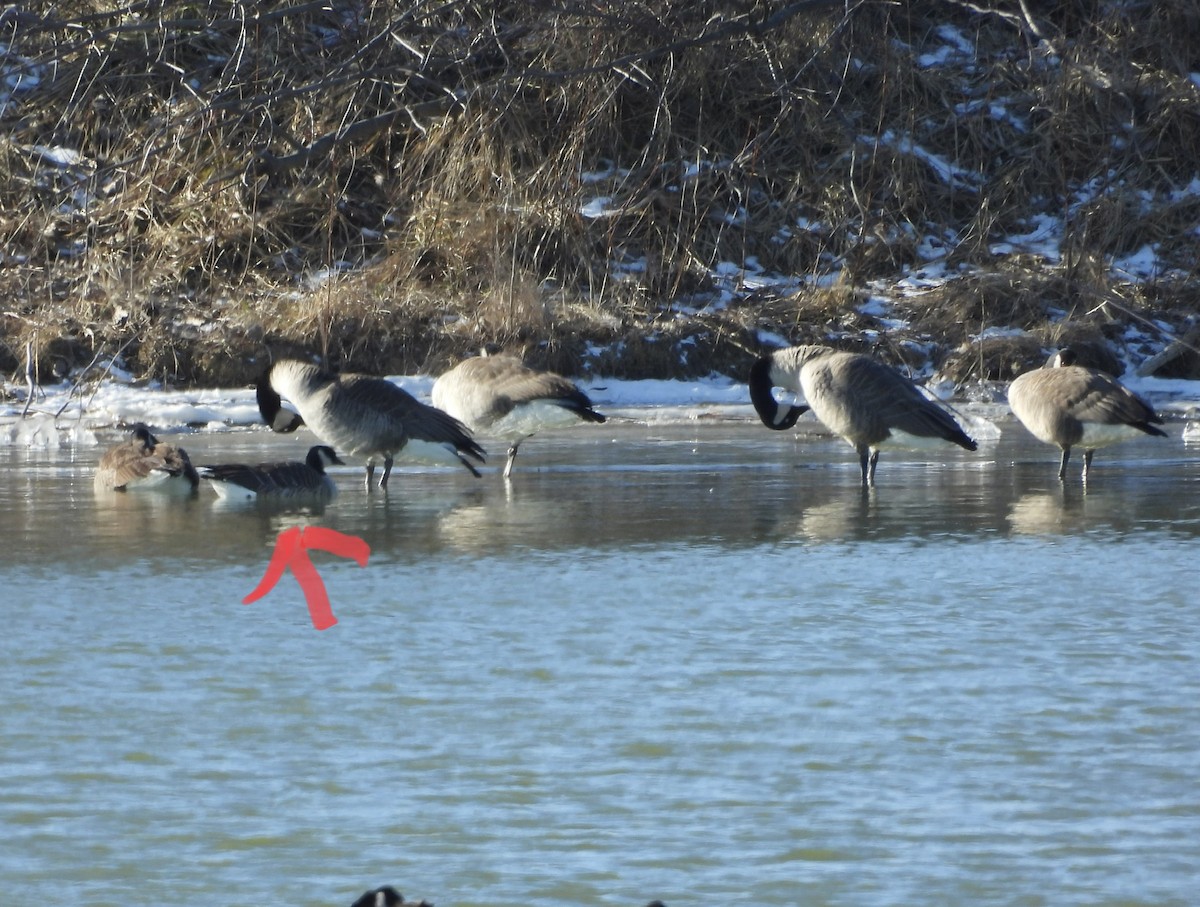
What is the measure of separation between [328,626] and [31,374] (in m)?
11.6

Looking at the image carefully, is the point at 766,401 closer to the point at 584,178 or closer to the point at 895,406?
the point at 895,406

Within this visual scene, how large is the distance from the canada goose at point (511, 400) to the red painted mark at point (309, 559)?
8.73 ft

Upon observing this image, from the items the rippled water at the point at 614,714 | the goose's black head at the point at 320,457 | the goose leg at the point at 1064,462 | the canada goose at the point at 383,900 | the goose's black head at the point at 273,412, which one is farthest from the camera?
the goose's black head at the point at 273,412

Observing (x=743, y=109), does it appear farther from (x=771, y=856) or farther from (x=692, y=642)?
(x=771, y=856)

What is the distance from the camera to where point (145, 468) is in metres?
9.73

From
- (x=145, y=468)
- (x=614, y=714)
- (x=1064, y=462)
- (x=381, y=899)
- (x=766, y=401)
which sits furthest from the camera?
(x=766, y=401)

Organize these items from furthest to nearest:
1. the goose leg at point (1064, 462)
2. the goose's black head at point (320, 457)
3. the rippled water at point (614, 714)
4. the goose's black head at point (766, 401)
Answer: the goose's black head at point (766, 401) → the goose leg at point (1064, 462) → the goose's black head at point (320, 457) → the rippled water at point (614, 714)

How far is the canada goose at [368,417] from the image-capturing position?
10188 millimetres

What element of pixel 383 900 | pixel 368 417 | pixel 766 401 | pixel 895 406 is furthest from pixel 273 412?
pixel 383 900

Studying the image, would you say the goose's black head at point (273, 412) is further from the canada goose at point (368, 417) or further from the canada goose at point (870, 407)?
the canada goose at point (870, 407)

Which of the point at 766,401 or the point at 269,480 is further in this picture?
the point at 766,401

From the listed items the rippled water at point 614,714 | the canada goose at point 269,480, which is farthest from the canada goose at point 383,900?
the canada goose at point 269,480

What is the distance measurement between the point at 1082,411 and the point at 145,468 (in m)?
5.32

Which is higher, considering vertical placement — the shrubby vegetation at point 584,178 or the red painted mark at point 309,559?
the shrubby vegetation at point 584,178
